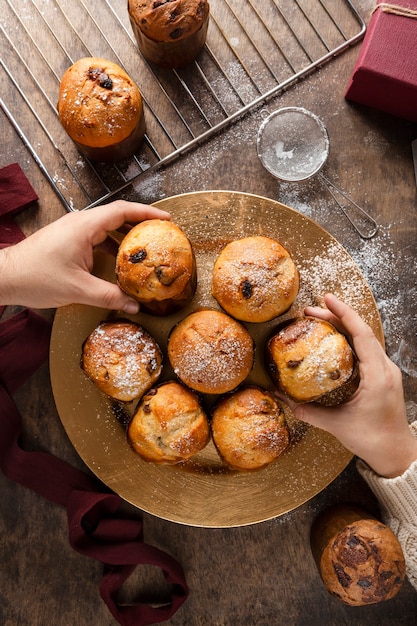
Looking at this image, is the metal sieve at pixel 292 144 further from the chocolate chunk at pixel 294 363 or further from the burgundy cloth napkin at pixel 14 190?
the burgundy cloth napkin at pixel 14 190

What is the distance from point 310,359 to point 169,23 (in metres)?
1.19

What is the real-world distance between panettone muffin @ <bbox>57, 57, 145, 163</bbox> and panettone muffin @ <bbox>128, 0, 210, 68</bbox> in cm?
16

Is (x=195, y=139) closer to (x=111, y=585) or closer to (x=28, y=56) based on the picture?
(x=28, y=56)

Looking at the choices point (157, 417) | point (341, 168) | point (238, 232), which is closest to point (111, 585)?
point (157, 417)

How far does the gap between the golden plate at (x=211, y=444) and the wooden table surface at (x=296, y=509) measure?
178 mm

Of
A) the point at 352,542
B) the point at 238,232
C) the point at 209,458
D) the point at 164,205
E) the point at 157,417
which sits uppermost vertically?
the point at 164,205

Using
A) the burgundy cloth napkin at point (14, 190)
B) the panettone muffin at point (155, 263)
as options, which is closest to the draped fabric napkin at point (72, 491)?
the burgundy cloth napkin at point (14, 190)

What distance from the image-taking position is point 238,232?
1927mm

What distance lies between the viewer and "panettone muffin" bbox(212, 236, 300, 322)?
168 cm

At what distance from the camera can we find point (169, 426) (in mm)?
1723

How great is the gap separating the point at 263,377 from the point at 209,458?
0.35m

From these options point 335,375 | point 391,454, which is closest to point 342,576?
point 391,454

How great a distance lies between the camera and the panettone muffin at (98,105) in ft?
5.85

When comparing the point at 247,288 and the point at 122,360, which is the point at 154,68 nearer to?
the point at 247,288
